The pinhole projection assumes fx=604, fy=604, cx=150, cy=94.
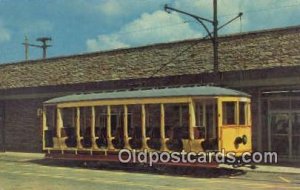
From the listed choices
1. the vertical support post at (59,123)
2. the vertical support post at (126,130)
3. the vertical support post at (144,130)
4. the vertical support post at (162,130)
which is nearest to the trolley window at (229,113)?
the vertical support post at (162,130)

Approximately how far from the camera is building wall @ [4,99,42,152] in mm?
34312

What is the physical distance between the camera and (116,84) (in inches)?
1148

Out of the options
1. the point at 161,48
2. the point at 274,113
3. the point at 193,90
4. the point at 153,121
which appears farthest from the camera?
the point at 161,48

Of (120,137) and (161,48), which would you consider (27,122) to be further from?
(120,137)

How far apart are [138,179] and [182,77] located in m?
8.63

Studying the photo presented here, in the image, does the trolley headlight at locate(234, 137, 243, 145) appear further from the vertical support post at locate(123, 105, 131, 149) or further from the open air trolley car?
the vertical support post at locate(123, 105, 131, 149)

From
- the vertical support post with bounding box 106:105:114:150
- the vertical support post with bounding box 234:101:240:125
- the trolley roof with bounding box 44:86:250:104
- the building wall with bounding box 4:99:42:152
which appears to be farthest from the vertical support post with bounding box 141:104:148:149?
the building wall with bounding box 4:99:42:152

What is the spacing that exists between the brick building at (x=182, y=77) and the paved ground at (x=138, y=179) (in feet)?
12.2

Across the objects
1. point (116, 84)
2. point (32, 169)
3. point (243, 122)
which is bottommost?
point (32, 169)

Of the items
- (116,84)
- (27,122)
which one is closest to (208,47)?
(116,84)

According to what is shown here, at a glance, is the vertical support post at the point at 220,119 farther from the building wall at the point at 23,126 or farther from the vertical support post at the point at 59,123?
the building wall at the point at 23,126

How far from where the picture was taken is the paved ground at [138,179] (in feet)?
53.0

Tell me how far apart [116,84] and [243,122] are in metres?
9.52

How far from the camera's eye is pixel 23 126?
35.2m
